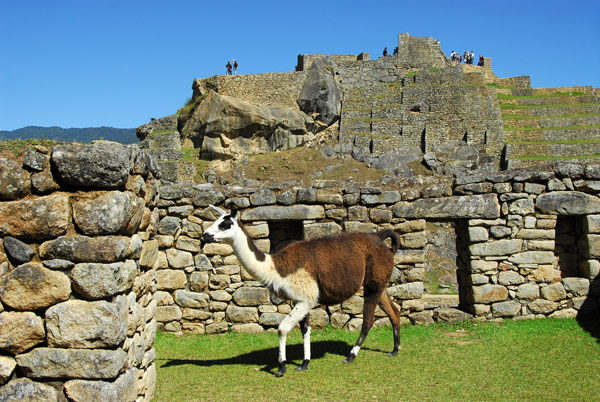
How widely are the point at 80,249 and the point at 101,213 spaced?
0.31m

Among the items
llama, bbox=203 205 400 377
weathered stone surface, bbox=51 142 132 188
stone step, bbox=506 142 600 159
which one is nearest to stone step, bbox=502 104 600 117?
stone step, bbox=506 142 600 159

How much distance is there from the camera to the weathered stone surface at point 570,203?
8406 millimetres

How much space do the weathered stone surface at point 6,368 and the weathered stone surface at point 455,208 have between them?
5956 mm

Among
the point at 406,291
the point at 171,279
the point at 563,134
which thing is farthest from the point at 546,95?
the point at 171,279

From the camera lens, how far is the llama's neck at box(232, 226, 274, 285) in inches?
249

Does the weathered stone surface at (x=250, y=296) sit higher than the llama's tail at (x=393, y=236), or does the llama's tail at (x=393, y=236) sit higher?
the llama's tail at (x=393, y=236)

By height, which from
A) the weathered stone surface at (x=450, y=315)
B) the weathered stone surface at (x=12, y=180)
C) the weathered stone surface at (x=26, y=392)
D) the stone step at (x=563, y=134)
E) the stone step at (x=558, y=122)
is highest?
the stone step at (x=558, y=122)

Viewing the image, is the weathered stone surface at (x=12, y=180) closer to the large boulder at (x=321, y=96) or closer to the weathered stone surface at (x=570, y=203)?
the weathered stone surface at (x=570, y=203)

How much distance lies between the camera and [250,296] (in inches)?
332

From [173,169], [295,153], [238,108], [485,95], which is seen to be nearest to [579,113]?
[485,95]

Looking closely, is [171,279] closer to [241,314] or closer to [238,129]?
[241,314]

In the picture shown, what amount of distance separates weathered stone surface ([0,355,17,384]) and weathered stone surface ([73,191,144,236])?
3.60 feet

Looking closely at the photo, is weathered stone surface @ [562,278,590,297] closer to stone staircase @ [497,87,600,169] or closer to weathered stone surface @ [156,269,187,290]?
weathered stone surface @ [156,269,187,290]

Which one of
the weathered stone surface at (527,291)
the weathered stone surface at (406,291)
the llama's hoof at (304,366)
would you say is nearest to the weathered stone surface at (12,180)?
the llama's hoof at (304,366)
